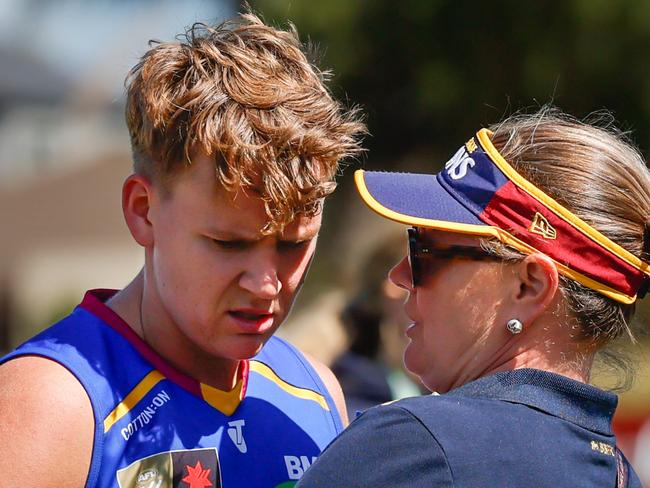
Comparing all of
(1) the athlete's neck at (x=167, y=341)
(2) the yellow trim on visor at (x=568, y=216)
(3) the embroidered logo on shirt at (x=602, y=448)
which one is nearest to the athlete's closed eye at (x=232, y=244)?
(1) the athlete's neck at (x=167, y=341)

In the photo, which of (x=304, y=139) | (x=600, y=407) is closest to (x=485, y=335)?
(x=600, y=407)

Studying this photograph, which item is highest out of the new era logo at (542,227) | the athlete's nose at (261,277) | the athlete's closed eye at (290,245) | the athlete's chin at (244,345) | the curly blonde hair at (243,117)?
the curly blonde hair at (243,117)

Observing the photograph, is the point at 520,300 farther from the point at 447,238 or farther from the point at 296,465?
the point at 296,465

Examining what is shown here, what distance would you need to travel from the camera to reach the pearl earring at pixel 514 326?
2.04 metres

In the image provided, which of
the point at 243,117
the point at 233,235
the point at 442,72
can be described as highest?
the point at 243,117

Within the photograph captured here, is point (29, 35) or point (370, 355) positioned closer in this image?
point (370, 355)

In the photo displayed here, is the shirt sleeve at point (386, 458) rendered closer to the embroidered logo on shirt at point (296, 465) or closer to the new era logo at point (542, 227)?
the new era logo at point (542, 227)

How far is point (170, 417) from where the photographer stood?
2.27m

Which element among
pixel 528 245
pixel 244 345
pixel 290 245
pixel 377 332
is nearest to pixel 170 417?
pixel 244 345

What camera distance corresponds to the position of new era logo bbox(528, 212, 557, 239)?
6.55 ft

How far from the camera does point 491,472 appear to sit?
180 cm

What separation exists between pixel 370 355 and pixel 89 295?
8.88 feet

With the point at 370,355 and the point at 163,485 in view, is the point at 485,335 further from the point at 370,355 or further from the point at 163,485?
the point at 370,355

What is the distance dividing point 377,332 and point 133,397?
285 cm
